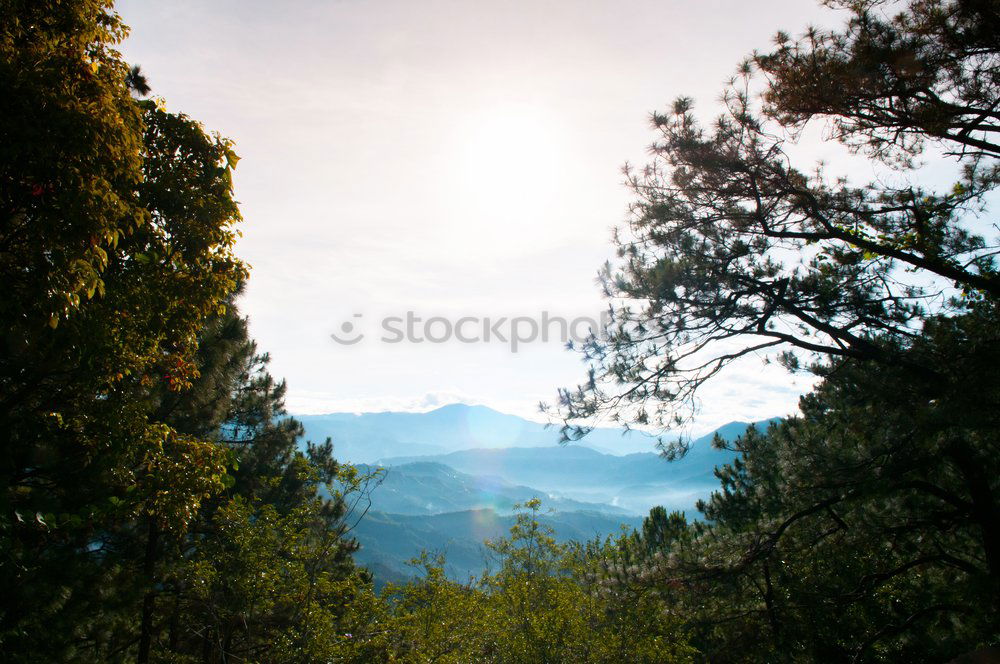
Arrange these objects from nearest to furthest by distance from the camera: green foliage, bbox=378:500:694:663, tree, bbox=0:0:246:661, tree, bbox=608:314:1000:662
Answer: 1. tree, bbox=0:0:246:661
2. tree, bbox=608:314:1000:662
3. green foliage, bbox=378:500:694:663

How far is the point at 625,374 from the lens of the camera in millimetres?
6582

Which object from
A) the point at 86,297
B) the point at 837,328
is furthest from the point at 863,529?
the point at 86,297

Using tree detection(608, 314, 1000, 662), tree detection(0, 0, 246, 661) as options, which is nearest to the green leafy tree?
tree detection(608, 314, 1000, 662)

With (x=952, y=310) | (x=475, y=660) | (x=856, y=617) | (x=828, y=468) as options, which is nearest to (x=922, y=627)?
(x=856, y=617)

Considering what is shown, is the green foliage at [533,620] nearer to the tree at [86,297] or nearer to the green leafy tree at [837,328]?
the green leafy tree at [837,328]

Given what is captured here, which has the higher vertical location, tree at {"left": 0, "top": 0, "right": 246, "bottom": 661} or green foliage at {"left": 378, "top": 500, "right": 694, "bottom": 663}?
tree at {"left": 0, "top": 0, "right": 246, "bottom": 661}

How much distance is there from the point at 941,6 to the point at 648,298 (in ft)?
14.2

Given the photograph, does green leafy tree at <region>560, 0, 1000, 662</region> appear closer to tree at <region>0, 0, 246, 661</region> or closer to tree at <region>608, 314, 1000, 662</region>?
tree at <region>608, 314, 1000, 662</region>

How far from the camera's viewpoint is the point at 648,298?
6.34 m

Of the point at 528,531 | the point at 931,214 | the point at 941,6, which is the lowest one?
the point at 528,531

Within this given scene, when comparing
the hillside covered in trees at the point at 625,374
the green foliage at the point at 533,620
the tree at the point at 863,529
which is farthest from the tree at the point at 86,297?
the tree at the point at 863,529

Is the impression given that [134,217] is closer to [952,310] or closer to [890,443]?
[890,443]

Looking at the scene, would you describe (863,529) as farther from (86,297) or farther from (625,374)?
(86,297)

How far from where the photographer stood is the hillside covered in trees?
179 inches
